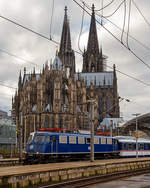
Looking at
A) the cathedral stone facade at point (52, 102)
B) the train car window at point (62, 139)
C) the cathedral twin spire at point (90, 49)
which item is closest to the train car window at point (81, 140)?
the train car window at point (62, 139)

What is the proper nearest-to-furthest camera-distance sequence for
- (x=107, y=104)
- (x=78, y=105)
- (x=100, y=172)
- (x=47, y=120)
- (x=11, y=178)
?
(x=11, y=178) < (x=100, y=172) < (x=47, y=120) < (x=78, y=105) < (x=107, y=104)

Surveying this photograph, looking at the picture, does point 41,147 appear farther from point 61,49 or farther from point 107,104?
point 61,49

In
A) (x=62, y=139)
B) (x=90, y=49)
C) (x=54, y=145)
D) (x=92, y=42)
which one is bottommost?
(x=54, y=145)

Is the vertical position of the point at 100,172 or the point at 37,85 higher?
the point at 37,85

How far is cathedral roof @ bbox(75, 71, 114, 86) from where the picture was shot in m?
120

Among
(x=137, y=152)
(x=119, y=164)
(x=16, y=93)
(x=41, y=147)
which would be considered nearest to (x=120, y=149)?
(x=137, y=152)

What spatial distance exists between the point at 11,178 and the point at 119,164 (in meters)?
13.9

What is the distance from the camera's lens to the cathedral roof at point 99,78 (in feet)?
393

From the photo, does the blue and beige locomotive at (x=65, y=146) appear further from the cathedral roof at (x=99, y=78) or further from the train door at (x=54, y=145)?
the cathedral roof at (x=99, y=78)

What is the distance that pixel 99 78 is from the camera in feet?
401

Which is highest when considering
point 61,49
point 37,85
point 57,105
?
point 61,49

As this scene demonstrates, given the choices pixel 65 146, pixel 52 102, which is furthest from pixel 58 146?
pixel 52 102

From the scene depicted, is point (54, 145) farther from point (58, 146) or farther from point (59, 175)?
point (59, 175)

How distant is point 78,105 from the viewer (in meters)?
92.3
